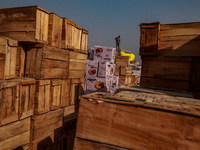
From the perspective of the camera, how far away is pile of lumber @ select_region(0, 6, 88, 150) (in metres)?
2.56

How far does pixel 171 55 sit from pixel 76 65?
224 cm

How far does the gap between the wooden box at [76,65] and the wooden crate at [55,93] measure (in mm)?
463

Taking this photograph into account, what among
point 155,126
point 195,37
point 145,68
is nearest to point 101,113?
point 155,126

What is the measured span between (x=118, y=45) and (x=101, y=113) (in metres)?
21.4

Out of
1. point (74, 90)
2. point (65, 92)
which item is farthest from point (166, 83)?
point (65, 92)

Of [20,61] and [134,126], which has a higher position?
[20,61]

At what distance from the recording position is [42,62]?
3.07m

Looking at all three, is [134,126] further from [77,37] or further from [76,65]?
[77,37]

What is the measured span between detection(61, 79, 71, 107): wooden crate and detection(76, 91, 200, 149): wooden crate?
2097 millimetres

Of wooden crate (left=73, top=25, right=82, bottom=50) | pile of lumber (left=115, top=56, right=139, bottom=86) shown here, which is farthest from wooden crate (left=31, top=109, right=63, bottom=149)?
pile of lumber (left=115, top=56, right=139, bottom=86)

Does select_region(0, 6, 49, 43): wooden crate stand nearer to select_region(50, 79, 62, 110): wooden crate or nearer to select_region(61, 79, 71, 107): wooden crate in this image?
select_region(50, 79, 62, 110): wooden crate

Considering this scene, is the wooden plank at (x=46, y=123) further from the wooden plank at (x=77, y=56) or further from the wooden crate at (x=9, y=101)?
the wooden plank at (x=77, y=56)

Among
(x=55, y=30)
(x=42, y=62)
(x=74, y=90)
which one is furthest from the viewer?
(x=74, y=90)

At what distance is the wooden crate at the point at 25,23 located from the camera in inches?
115
